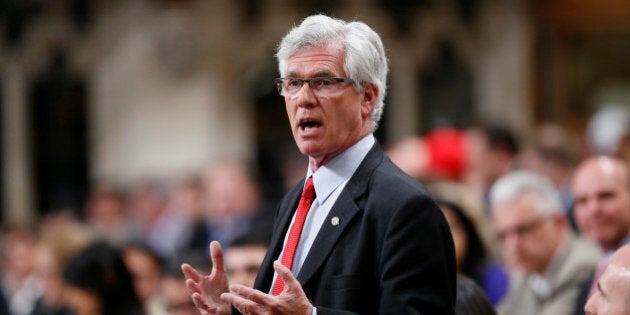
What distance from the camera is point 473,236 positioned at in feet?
15.7

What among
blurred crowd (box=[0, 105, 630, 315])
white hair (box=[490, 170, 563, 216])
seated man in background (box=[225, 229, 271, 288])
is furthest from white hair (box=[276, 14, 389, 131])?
white hair (box=[490, 170, 563, 216])

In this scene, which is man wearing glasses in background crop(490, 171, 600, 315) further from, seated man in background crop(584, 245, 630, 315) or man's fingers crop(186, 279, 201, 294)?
man's fingers crop(186, 279, 201, 294)

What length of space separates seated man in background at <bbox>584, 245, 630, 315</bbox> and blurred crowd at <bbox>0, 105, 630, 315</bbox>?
1.11 meters

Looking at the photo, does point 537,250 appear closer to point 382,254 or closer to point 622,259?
point 622,259

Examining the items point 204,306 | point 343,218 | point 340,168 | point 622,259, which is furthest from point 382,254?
point 622,259

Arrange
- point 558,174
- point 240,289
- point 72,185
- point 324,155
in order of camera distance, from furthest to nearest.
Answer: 1. point 72,185
2. point 558,174
3. point 324,155
4. point 240,289

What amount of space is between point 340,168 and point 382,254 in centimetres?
31

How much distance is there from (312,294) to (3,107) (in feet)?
34.9

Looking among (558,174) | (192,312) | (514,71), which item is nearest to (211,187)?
(558,174)

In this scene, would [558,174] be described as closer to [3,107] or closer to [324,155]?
[324,155]

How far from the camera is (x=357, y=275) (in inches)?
102

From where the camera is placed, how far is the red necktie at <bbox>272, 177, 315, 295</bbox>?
2.78 m

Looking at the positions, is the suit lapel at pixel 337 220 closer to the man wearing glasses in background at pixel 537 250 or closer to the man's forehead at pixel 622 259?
the man's forehead at pixel 622 259

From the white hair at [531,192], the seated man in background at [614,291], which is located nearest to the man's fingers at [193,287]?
the seated man in background at [614,291]
